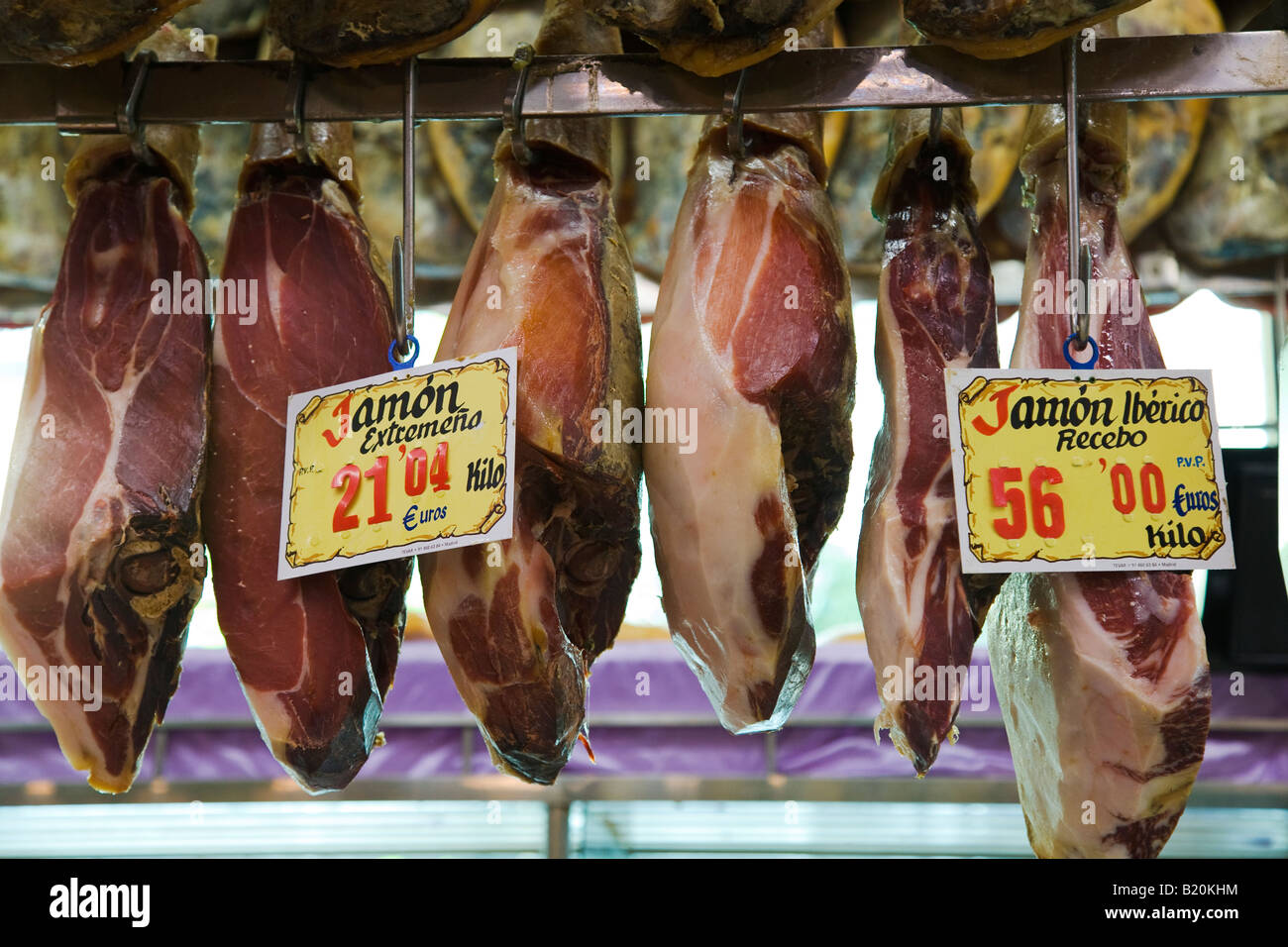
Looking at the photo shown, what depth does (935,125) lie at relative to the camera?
1.75m

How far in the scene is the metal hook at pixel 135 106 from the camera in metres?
1.71

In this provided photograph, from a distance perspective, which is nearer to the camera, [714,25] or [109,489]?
[714,25]

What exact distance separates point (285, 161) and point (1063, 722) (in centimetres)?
131

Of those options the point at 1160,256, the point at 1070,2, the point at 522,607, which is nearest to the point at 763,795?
the point at 1160,256

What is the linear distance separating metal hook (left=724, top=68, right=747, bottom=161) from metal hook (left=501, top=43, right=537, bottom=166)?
27 cm

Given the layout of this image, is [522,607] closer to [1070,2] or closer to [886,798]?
[1070,2]

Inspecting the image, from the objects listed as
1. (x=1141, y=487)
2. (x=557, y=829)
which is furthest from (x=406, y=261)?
(x=557, y=829)

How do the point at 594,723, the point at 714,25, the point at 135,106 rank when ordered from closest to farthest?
the point at 714,25 < the point at 135,106 < the point at 594,723

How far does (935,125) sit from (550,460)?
0.71 metres

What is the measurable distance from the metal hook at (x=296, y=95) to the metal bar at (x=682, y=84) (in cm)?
1

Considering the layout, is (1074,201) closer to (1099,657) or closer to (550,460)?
(1099,657)

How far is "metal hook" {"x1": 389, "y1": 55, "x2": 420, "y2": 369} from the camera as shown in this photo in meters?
1.66

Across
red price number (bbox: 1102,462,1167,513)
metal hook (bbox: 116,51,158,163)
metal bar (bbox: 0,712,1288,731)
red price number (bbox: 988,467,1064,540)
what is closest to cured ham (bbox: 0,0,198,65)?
metal hook (bbox: 116,51,158,163)

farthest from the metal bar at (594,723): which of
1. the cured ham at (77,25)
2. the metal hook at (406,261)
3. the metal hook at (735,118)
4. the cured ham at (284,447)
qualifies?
the cured ham at (77,25)
